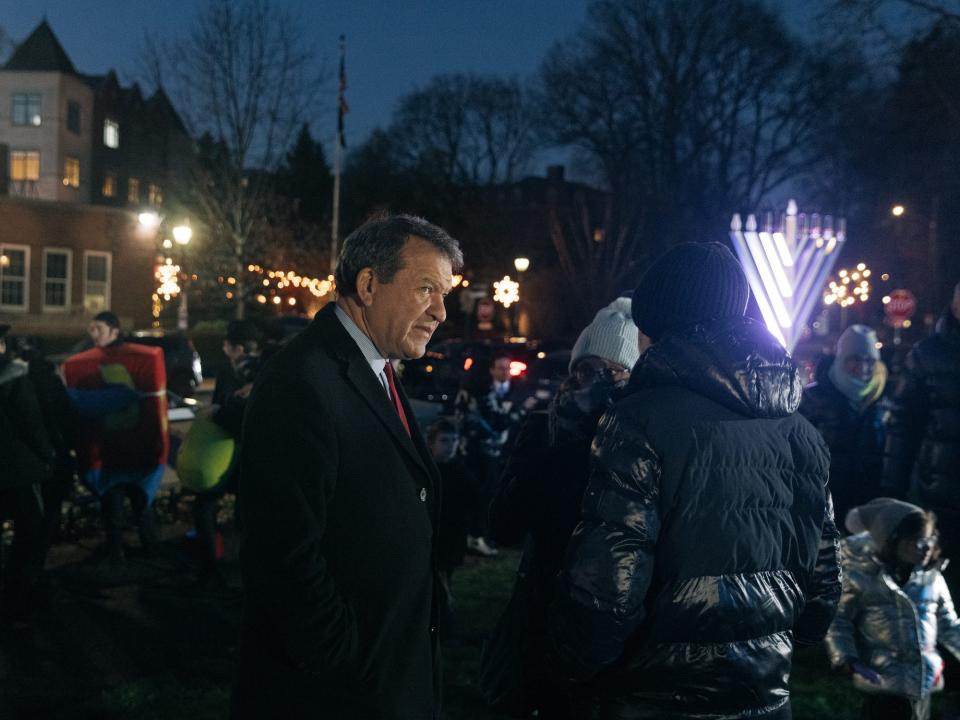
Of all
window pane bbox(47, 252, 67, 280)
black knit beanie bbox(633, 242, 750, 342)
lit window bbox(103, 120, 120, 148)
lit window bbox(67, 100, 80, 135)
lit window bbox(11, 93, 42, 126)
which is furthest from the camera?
lit window bbox(103, 120, 120, 148)

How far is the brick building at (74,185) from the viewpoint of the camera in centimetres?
3372

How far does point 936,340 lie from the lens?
177 inches

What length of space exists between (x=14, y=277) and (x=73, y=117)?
20585 millimetres

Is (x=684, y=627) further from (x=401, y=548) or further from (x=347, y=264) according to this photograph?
(x=347, y=264)

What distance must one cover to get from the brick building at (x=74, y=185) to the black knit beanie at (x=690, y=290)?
72.5 feet

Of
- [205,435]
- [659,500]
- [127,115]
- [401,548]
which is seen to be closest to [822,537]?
[659,500]

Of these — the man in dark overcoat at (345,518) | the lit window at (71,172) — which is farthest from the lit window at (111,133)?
the man in dark overcoat at (345,518)

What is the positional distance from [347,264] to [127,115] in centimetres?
6002

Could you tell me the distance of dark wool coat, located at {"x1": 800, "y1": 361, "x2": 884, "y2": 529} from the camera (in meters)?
6.91

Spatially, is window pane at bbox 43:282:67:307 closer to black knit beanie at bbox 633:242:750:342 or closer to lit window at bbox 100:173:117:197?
lit window at bbox 100:173:117:197

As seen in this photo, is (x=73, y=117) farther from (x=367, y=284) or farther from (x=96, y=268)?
(x=367, y=284)

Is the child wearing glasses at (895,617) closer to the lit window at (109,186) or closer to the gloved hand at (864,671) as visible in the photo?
the gloved hand at (864,671)

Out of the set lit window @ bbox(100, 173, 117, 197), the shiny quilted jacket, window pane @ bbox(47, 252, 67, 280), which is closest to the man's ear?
the shiny quilted jacket

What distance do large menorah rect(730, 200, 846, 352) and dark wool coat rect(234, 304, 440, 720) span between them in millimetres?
8083
